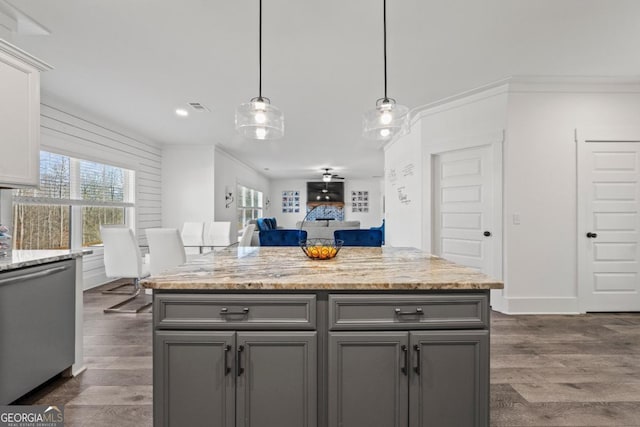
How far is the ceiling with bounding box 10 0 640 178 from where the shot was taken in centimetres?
238

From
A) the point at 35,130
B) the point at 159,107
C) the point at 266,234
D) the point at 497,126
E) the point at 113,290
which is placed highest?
the point at 159,107

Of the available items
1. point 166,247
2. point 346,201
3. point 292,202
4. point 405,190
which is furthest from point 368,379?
point 292,202

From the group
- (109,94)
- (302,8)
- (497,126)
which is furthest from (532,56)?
→ (109,94)

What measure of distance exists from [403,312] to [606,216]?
3670 millimetres

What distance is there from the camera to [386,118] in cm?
242

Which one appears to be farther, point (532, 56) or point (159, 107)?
point (159, 107)

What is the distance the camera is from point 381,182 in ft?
42.7

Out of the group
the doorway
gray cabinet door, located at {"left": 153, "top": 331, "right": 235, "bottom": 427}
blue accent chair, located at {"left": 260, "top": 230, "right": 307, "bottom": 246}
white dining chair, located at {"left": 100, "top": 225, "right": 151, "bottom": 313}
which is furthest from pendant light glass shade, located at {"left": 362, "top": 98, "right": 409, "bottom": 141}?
white dining chair, located at {"left": 100, "top": 225, "right": 151, "bottom": 313}

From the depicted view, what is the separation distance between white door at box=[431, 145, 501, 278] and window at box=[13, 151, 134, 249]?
501cm

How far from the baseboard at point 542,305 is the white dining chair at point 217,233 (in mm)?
4189

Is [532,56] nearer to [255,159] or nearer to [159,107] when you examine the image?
[159,107]

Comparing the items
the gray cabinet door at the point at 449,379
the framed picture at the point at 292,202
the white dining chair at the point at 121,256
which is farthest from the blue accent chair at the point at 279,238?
the framed picture at the point at 292,202

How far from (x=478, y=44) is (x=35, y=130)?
351 centimetres

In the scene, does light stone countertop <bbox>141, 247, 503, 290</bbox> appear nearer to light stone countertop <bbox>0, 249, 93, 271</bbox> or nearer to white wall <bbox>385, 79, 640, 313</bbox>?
light stone countertop <bbox>0, 249, 93, 271</bbox>
